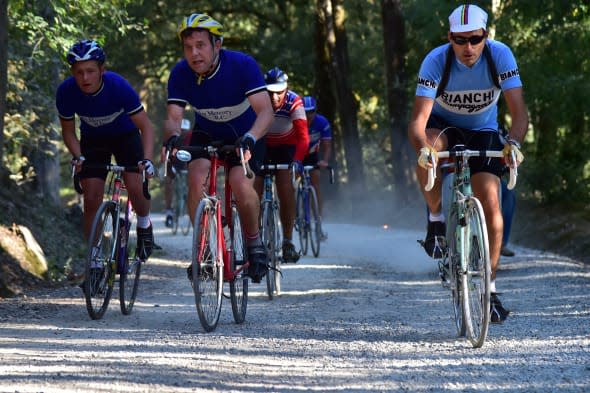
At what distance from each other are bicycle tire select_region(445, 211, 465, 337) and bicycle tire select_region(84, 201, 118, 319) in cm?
292

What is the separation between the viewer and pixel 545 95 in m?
19.6

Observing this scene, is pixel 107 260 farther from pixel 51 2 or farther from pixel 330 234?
pixel 330 234

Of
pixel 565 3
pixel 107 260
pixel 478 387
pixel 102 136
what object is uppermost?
pixel 565 3

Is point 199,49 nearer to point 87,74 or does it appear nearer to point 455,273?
point 87,74

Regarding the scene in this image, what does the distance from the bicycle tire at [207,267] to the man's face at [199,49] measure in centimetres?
102

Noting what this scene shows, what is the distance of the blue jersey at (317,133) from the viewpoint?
16594 millimetres

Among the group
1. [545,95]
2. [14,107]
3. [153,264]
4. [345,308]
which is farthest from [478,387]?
[14,107]

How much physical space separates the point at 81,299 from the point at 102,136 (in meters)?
2.10

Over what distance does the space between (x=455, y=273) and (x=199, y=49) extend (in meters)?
2.50

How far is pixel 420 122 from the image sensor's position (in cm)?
810

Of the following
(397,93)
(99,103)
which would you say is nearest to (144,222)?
(99,103)

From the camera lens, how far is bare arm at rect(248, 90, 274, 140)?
8.77 m

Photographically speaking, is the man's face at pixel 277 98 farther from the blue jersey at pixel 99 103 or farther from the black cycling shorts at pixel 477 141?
the black cycling shorts at pixel 477 141

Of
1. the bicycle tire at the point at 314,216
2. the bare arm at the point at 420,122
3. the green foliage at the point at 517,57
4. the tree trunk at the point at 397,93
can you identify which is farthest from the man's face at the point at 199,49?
the tree trunk at the point at 397,93
